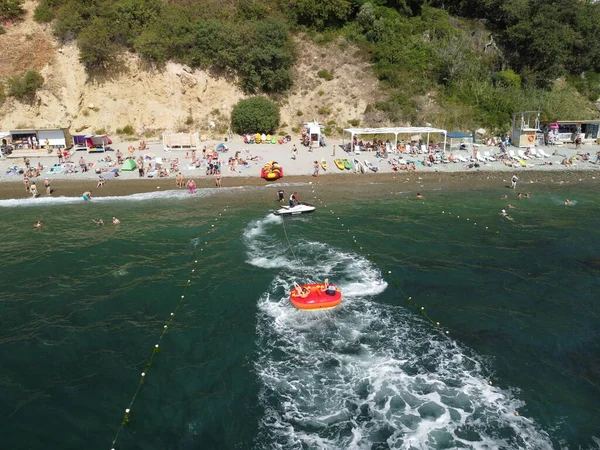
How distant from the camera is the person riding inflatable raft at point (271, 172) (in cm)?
3966

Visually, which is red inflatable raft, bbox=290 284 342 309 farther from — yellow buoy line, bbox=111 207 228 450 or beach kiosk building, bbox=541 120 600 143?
beach kiosk building, bbox=541 120 600 143

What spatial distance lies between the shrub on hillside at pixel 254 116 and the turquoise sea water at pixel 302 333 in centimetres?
2134

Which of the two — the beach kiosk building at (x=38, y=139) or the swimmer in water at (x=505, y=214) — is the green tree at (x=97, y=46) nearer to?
the beach kiosk building at (x=38, y=139)

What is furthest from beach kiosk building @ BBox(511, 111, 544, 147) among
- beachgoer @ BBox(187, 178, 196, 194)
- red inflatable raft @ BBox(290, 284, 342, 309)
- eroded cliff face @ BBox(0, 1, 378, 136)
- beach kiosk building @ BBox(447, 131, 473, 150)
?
red inflatable raft @ BBox(290, 284, 342, 309)

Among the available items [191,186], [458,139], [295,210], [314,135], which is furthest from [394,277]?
[458,139]

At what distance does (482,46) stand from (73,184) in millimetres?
51786

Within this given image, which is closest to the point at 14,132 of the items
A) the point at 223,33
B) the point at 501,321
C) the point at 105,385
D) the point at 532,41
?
the point at 223,33

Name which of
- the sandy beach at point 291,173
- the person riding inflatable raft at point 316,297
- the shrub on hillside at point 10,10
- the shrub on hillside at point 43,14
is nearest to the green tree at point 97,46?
the shrub on hillside at point 43,14

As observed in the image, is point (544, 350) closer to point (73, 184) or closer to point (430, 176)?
point (430, 176)

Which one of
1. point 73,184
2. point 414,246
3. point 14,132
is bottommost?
point 414,246

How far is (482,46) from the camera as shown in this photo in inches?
2440

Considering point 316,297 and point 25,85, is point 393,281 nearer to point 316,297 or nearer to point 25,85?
point 316,297

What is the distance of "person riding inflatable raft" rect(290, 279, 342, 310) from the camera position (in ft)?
66.6

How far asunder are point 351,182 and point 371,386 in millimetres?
25732
